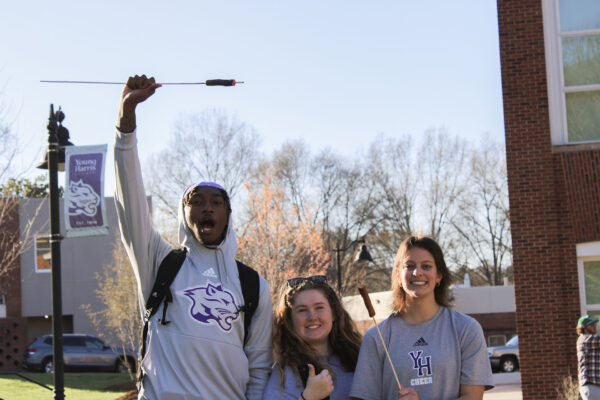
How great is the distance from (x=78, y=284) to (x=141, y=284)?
1260 inches

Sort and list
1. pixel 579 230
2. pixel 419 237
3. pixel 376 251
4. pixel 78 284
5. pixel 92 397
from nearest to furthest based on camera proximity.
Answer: pixel 419 237, pixel 579 230, pixel 92 397, pixel 78 284, pixel 376 251

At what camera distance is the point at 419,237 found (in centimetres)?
421

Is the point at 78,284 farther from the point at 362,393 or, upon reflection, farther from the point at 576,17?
the point at 362,393

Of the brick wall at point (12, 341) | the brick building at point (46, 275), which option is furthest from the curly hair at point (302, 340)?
the brick building at point (46, 275)

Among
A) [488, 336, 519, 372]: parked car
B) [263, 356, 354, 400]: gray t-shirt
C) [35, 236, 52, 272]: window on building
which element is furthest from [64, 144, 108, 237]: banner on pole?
[35, 236, 52, 272]: window on building

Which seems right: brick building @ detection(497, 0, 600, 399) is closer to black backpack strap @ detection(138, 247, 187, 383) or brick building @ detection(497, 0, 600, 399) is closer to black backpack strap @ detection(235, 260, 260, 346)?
black backpack strap @ detection(235, 260, 260, 346)

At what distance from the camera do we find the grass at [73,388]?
1642 cm

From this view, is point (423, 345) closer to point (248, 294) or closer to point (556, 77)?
point (248, 294)

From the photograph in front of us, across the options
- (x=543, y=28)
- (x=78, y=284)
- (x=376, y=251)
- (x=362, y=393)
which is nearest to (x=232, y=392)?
(x=362, y=393)

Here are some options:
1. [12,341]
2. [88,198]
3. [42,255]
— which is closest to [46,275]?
[42,255]

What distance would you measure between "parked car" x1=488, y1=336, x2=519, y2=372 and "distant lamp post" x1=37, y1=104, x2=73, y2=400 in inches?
768

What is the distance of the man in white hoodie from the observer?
380 centimetres

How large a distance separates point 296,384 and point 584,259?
9.19 meters

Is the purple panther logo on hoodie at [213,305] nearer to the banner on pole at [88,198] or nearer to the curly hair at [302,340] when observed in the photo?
the curly hair at [302,340]
